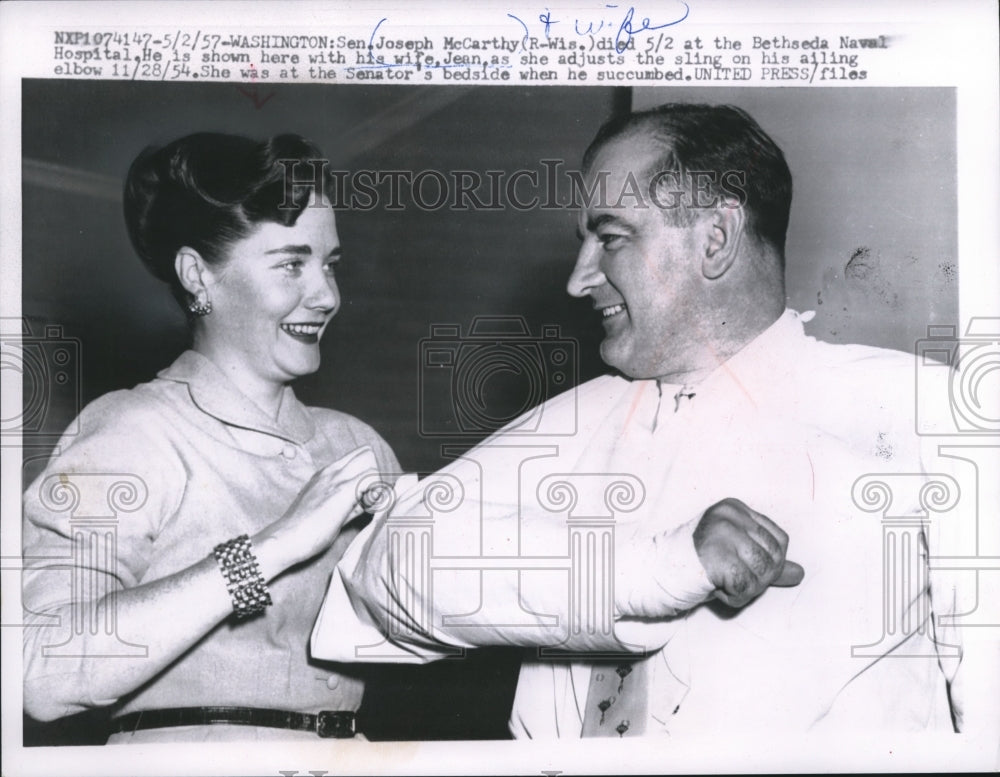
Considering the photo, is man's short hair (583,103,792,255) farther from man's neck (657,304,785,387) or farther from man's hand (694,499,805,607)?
man's hand (694,499,805,607)

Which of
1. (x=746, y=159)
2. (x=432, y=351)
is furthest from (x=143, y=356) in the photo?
(x=746, y=159)

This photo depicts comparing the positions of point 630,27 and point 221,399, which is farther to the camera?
point 630,27

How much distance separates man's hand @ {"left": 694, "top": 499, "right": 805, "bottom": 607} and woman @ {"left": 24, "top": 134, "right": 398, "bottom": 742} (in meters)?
0.66

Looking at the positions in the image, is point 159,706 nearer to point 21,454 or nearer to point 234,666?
point 234,666

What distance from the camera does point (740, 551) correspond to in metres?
2.21

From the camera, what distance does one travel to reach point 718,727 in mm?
2287

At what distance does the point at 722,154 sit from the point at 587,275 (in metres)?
0.37

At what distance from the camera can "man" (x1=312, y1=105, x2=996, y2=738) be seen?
225 centimetres

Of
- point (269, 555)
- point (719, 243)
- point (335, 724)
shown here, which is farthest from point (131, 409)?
point (719, 243)

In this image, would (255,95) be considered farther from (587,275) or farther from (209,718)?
(209,718)

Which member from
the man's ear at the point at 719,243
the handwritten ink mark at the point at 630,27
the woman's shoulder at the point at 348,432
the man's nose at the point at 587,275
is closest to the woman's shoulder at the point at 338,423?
the woman's shoulder at the point at 348,432

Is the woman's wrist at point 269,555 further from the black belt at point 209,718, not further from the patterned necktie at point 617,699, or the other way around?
the patterned necktie at point 617,699

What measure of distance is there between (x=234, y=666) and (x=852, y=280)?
147 cm

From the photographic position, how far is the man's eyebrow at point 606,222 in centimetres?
229
